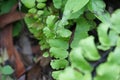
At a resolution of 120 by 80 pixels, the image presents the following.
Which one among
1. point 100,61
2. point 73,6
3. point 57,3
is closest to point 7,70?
point 57,3

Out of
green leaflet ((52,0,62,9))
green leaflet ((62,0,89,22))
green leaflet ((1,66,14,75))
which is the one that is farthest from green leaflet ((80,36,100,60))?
green leaflet ((1,66,14,75))

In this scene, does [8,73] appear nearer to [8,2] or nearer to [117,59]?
[8,2]

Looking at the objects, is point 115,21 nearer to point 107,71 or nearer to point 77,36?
point 107,71

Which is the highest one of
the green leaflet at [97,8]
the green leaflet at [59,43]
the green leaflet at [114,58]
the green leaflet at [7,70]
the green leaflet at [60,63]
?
the green leaflet at [114,58]

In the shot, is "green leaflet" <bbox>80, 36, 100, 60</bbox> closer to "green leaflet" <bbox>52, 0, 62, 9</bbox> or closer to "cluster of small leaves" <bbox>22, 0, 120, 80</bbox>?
"cluster of small leaves" <bbox>22, 0, 120, 80</bbox>

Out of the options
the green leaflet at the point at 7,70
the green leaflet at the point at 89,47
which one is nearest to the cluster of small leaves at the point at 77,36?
the green leaflet at the point at 89,47

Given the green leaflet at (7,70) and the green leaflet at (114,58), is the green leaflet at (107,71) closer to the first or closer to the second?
the green leaflet at (114,58)

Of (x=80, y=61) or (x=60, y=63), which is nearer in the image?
(x=80, y=61)

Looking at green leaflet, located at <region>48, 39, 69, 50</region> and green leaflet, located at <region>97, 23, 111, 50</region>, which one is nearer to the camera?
green leaflet, located at <region>97, 23, 111, 50</region>
